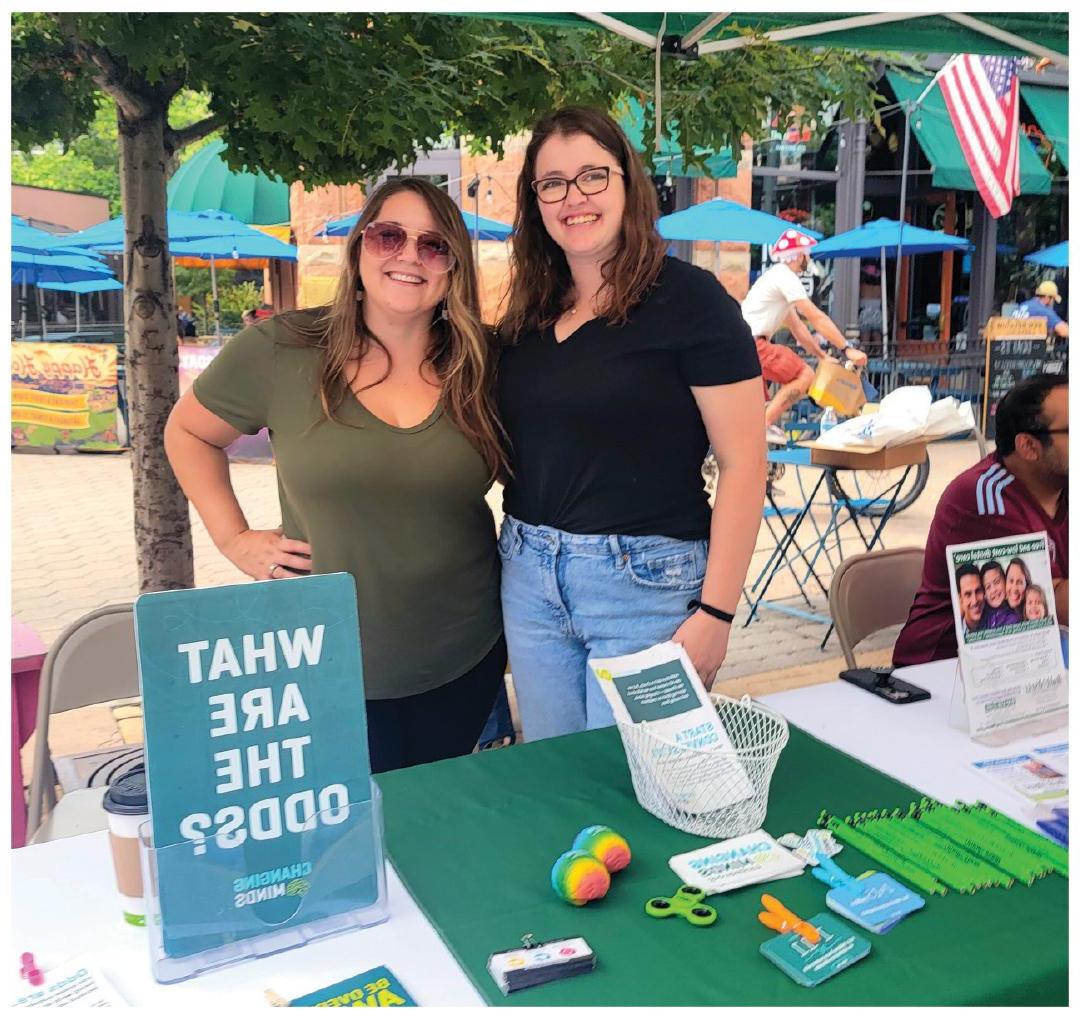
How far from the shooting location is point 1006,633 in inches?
73.2

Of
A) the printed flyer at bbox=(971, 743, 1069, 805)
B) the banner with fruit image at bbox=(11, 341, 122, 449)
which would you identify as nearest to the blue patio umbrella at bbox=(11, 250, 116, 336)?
the banner with fruit image at bbox=(11, 341, 122, 449)

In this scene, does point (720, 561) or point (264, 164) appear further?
point (264, 164)

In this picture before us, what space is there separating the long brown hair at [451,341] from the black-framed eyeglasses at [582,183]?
0.66ft

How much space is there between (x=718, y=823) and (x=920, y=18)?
2243mm

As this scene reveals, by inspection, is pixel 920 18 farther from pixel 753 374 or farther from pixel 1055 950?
pixel 1055 950

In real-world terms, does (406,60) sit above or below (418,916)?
above

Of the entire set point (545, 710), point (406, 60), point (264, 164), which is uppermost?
point (406, 60)

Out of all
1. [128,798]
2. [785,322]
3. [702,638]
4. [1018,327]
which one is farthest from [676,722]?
[1018,327]

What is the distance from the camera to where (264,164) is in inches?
120

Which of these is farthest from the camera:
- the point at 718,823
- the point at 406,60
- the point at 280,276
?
the point at 280,276

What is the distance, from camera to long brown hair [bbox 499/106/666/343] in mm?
1927

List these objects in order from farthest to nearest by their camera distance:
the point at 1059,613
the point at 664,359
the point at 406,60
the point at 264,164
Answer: the point at 264,164, the point at 406,60, the point at 1059,613, the point at 664,359

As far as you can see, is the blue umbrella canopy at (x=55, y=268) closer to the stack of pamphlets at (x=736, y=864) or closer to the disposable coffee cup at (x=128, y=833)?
the disposable coffee cup at (x=128, y=833)

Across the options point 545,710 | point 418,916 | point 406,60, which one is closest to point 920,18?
point 406,60
